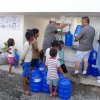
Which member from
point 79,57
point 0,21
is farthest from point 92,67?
point 0,21

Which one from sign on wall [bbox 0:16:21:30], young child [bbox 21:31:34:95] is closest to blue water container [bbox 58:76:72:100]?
young child [bbox 21:31:34:95]

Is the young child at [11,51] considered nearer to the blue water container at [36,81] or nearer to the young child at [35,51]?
the young child at [35,51]

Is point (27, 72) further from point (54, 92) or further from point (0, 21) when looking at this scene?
point (0, 21)

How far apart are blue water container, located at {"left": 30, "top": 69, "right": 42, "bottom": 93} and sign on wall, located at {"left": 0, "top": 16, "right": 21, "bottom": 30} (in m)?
2.73

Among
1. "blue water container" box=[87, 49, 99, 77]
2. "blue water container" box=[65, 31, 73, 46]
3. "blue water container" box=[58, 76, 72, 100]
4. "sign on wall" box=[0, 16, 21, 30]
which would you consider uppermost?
"sign on wall" box=[0, 16, 21, 30]

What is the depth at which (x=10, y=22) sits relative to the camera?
336 inches

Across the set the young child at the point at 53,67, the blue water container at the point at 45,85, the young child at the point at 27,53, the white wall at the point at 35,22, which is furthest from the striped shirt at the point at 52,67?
the white wall at the point at 35,22

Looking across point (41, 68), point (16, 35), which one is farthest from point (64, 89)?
point (16, 35)

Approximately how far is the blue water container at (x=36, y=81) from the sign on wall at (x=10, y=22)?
8.96 ft

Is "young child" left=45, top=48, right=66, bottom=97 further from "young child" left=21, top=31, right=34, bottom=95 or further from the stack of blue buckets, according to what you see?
"young child" left=21, top=31, right=34, bottom=95

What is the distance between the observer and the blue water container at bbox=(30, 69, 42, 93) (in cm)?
622

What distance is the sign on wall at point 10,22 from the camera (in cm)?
837
